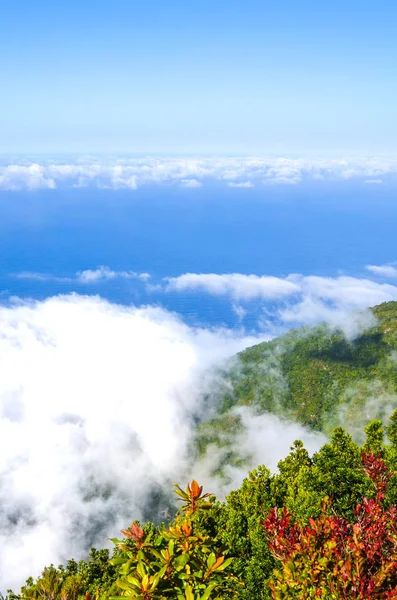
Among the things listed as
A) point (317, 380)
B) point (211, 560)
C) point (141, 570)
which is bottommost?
point (211, 560)

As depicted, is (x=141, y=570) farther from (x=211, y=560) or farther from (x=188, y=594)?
(x=211, y=560)

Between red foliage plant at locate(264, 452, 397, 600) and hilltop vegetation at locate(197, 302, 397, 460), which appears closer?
red foliage plant at locate(264, 452, 397, 600)

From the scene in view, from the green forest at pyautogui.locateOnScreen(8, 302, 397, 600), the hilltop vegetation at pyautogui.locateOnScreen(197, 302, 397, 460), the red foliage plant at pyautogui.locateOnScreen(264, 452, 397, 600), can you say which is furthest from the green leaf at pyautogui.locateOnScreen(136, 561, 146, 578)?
the hilltop vegetation at pyautogui.locateOnScreen(197, 302, 397, 460)

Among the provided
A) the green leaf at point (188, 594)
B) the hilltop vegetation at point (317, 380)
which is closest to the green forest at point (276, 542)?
the green leaf at point (188, 594)

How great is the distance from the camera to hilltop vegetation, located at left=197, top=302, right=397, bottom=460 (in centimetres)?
7981

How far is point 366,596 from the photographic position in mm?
4695

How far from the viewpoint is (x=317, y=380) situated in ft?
304

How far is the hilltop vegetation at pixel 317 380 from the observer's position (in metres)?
79.8

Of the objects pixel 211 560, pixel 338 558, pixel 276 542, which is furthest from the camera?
pixel 276 542

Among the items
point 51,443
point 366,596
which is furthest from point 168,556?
point 51,443

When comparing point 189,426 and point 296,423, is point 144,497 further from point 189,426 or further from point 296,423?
point 296,423

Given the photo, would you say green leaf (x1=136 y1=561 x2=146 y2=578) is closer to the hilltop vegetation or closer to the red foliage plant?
the red foliage plant

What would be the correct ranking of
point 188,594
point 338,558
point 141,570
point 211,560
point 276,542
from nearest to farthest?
point 188,594 → point 141,570 → point 338,558 → point 211,560 → point 276,542

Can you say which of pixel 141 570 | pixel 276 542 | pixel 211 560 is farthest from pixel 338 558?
pixel 141 570
